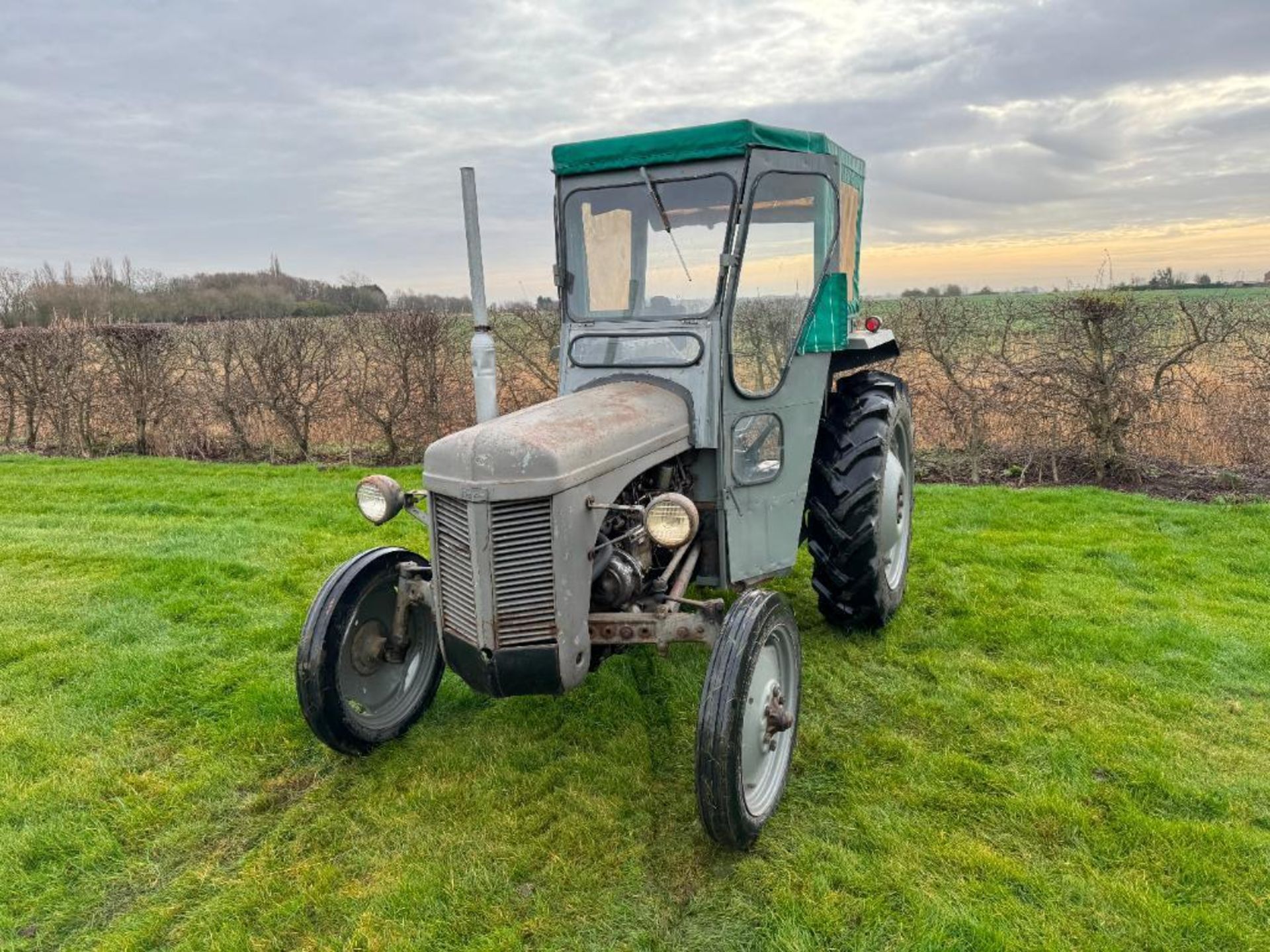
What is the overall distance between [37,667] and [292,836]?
7.38 feet

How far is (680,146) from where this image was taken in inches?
130

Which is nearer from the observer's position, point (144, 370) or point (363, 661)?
point (363, 661)

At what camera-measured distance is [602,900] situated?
244 cm

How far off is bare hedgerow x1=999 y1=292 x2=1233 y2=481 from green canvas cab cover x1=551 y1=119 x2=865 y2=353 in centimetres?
411

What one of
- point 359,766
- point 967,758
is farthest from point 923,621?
point 359,766

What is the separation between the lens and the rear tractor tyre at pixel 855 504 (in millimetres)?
3785

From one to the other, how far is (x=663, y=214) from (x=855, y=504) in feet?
5.15

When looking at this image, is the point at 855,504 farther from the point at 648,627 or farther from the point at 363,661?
the point at 363,661

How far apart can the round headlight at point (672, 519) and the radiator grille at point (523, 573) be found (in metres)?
0.33

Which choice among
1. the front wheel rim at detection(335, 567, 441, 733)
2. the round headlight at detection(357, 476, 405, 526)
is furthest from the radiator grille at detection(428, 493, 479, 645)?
the front wheel rim at detection(335, 567, 441, 733)

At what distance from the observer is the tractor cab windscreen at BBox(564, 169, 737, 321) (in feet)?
11.1

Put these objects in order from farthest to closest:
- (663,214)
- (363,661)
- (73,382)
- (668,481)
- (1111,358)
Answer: (73,382), (1111,358), (663,214), (668,481), (363,661)

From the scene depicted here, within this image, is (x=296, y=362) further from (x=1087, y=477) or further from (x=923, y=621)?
(x=1087, y=477)

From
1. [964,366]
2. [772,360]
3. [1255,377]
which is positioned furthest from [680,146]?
[1255,377]
